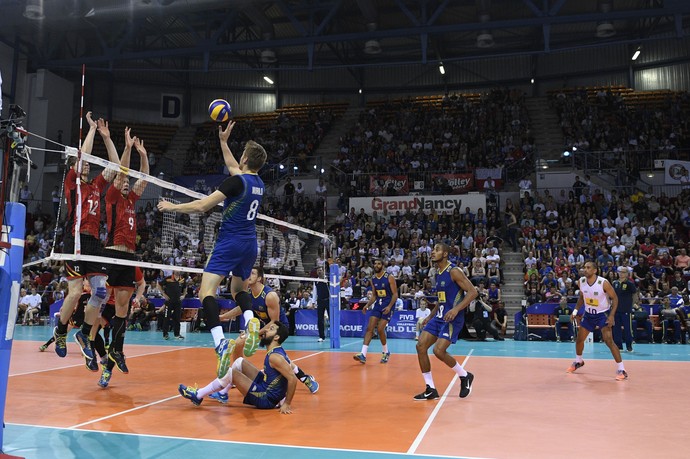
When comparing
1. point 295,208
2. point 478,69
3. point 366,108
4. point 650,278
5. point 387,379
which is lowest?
point 387,379

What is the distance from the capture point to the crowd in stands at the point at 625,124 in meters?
24.8

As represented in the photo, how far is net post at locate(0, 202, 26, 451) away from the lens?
4.16m

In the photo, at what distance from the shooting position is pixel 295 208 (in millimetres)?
24719

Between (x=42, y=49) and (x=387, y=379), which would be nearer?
(x=387, y=379)

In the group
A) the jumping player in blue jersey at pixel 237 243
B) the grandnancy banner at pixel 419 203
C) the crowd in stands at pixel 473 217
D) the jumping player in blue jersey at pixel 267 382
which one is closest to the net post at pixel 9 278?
the jumping player in blue jersey at pixel 237 243

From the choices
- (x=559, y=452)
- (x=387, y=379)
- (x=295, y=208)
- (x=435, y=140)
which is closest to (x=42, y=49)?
(x=295, y=208)

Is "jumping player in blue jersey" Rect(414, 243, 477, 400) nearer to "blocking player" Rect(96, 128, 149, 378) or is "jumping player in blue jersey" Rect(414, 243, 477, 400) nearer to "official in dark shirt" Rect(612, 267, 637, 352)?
"blocking player" Rect(96, 128, 149, 378)

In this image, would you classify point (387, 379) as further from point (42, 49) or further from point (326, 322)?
point (42, 49)

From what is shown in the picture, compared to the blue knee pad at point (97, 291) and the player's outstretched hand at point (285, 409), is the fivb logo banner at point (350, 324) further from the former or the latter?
the player's outstretched hand at point (285, 409)

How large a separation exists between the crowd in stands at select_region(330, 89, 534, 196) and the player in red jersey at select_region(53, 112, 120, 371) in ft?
59.7

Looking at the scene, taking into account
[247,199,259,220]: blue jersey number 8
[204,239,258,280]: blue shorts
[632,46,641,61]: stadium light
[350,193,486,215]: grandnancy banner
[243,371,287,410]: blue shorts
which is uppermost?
[632,46,641,61]: stadium light

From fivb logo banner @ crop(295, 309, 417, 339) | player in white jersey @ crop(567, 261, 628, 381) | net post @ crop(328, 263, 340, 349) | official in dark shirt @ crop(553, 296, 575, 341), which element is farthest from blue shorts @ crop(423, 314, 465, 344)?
fivb logo banner @ crop(295, 309, 417, 339)

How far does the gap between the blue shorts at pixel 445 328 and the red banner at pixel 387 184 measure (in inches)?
698

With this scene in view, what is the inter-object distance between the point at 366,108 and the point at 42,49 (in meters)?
16.9
